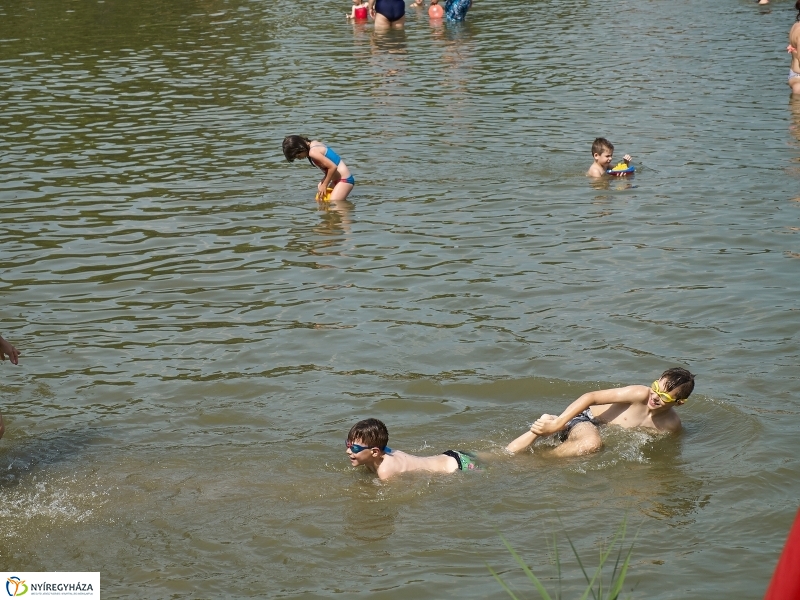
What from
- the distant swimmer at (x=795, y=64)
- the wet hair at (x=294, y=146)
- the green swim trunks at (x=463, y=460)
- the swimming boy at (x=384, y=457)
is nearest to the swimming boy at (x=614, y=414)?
the green swim trunks at (x=463, y=460)

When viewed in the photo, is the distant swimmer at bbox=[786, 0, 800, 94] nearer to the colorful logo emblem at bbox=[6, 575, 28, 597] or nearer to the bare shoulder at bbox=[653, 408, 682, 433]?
the bare shoulder at bbox=[653, 408, 682, 433]

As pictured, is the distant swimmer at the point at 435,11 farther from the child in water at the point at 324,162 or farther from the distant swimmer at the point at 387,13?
the child in water at the point at 324,162

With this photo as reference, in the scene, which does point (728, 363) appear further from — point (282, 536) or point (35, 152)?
point (35, 152)

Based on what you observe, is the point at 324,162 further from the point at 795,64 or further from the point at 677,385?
the point at 795,64

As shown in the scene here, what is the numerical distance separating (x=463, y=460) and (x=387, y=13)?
74.7 ft

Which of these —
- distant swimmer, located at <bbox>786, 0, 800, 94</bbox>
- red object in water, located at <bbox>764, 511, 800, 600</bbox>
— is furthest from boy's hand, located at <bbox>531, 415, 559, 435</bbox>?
distant swimmer, located at <bbox>786, 0, 800, 94</bbox>

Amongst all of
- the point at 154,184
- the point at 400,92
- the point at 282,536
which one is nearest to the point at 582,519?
the point at 282,536

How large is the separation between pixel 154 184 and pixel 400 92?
7246 mm

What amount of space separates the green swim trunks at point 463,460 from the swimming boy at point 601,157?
7467 mm

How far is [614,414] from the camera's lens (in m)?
8.20

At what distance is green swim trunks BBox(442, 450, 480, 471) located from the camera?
24.8ft

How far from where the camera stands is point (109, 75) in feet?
71.1

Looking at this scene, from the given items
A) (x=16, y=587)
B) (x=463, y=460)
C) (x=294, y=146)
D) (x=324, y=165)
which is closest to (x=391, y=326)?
(x=463, y=460)

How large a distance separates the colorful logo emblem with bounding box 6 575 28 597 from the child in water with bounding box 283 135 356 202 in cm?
804
